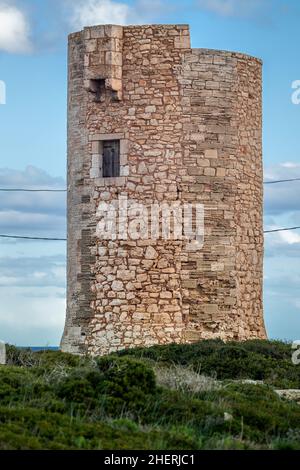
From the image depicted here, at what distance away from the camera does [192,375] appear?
17.5 m

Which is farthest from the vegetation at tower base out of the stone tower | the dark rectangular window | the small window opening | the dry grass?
the small window opening

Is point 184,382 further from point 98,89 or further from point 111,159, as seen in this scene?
point 98,89

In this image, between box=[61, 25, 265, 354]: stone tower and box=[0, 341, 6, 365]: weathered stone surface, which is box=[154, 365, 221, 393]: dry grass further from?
box=[61, 25, 265, 354]: stone tower

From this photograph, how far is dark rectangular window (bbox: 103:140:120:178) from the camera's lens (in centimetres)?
2380

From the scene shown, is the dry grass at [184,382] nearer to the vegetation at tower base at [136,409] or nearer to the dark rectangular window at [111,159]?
the vegetation at tower base at [136,409]

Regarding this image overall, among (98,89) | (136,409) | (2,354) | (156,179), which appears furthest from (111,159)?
(136,409)

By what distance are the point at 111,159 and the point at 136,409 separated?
9.88 metres

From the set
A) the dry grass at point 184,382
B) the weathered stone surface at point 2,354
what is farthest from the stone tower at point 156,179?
the dry grass at point 184,382

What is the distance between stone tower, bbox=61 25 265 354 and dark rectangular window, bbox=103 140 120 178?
26 millimetres

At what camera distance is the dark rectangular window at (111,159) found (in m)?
23.8

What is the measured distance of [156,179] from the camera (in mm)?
23438

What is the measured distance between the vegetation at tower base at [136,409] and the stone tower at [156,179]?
4.13 metres

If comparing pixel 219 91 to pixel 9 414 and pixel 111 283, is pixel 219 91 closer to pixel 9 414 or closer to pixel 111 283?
pixel 111 283
